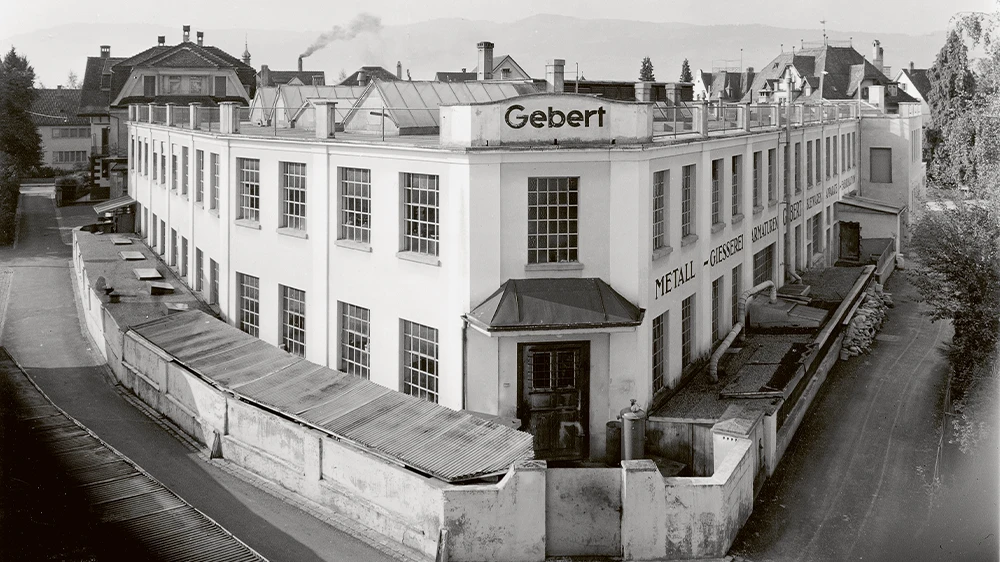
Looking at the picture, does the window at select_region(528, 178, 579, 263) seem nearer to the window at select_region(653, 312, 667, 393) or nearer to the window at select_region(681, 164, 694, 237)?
the window at select_region(653, 312, 667, 393)

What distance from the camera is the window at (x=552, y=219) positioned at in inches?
896

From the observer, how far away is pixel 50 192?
Result: 258ft

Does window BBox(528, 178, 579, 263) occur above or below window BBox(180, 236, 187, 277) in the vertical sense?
above

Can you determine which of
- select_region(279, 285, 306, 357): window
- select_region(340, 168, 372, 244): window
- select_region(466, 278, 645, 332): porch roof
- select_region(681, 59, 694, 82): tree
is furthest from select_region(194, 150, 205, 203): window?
select_region(681, 59, 694, 82): tree

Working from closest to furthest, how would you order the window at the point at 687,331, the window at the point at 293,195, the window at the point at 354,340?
the window at the point at 354,340 < the window at the point at 687,331 < the window at the point at 293,195

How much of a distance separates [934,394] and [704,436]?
1131 cm

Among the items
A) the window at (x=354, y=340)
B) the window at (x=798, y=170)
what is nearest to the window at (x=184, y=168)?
the window at (x=354, y=340)

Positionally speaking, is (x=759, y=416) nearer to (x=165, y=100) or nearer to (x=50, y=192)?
(x=165, y=100)

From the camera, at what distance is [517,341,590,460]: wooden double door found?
22.7 m

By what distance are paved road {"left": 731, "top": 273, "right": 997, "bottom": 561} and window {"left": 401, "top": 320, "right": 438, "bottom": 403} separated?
8.07 meters

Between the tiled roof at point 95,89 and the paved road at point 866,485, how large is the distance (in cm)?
6250

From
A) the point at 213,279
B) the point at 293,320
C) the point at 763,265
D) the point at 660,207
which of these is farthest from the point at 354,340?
the point at 763,265

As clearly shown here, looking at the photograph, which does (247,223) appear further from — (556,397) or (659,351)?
(659,351)

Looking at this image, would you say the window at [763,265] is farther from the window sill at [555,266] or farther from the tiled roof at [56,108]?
the tiled roof at [56,108]
